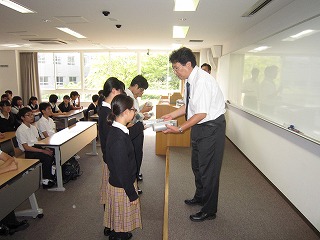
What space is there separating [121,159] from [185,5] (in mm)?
2681

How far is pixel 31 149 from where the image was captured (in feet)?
11.2

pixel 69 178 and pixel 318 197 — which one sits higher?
pixel 318 197

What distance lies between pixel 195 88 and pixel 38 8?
3001mm

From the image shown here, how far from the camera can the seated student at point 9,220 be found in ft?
7.46

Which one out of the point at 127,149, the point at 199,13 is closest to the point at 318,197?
the point at 127,149

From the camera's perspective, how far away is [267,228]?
2197 mm

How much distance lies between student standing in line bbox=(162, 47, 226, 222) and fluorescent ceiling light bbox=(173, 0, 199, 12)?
168cm

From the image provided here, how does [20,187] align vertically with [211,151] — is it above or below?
below

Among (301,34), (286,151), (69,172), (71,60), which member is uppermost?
(71,60)

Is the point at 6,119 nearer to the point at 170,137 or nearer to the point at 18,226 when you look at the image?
the point at 18,226

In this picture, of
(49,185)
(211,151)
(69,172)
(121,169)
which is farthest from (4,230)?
(211,151)

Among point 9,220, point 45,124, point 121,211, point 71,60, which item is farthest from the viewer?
point 71,60

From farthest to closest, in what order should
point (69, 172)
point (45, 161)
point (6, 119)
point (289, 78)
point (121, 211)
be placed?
point (6, 119)
point (69, 172)
point (45, 161)
point (289, 78)
point (121, 211)

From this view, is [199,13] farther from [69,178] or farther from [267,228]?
[69,178]
